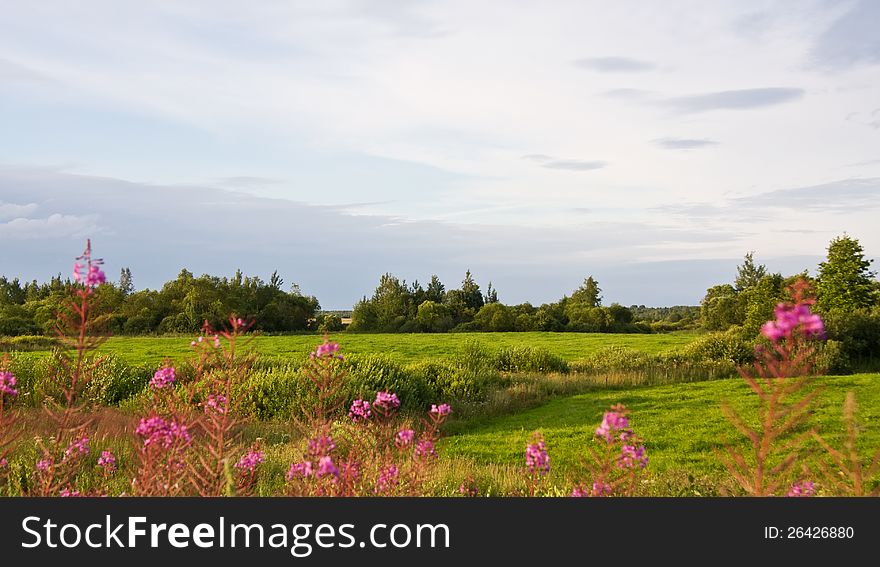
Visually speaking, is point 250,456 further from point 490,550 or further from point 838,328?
point 838,328

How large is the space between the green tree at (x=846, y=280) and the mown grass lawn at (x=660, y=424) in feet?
39.8

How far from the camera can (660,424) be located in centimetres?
1534

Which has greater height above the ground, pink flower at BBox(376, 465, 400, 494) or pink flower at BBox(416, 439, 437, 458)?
pink flower at BBox(416, 439, 437, 458)

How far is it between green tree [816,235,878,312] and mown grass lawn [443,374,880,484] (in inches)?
478

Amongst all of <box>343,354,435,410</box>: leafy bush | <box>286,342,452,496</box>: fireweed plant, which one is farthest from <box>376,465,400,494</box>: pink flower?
<box>343,354,435,410</box>: leafy bush

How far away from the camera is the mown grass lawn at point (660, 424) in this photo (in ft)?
40.8

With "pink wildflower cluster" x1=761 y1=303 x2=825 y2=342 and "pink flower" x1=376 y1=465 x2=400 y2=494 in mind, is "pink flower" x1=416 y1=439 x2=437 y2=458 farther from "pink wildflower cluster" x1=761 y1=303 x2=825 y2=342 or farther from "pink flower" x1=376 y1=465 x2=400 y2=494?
"pink wildflower cluster" x1=761 y1=303 x2=825 y2=342

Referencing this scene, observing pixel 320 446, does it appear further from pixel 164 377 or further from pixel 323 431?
pixel 164 377

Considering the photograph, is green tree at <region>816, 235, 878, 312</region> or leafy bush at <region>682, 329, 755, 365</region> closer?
leafy bush at <region>682, 329, 755, 365</region>

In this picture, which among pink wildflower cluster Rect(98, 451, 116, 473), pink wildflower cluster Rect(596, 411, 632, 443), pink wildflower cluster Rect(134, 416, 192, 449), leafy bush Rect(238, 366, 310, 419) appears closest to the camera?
pink wildflower cluster Rect(596, 411, 632, 443)

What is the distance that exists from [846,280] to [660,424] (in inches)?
907

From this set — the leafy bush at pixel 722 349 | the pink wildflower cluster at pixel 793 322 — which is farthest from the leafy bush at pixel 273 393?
the leafy bush at pixel 722 349

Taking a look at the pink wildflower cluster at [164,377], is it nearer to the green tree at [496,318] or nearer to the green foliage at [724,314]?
the green foliage at [724,314]

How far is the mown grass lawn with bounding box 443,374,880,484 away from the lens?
40.8 feet
